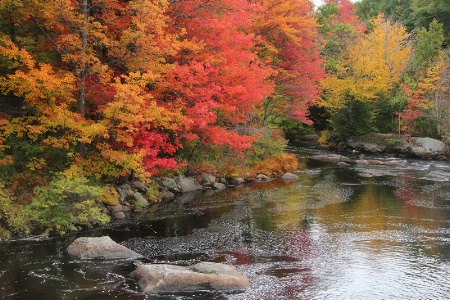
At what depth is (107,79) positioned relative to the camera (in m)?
15.9

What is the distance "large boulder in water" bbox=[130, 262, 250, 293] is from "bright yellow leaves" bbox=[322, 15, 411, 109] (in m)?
29.6

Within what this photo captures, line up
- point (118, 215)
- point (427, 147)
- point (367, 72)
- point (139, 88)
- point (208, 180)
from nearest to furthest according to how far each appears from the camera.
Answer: point (139, 88) → point (118, 215) → point (208, 180) → point (427, 147) → point (367, 72)

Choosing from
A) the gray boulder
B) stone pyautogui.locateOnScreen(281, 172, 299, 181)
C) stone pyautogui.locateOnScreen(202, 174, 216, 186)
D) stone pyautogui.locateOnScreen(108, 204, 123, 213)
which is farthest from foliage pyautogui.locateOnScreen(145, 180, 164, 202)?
the gray boulder

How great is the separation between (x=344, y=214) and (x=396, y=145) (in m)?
20.2

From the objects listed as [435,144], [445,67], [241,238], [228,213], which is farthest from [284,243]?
[445,67]

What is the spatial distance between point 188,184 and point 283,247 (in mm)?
9262

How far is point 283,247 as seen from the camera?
13039 mm

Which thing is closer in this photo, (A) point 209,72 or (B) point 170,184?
(A) point 209,72

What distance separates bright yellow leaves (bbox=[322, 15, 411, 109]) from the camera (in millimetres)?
36938

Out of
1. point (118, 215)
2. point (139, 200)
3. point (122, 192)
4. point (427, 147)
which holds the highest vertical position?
point (427, 147)

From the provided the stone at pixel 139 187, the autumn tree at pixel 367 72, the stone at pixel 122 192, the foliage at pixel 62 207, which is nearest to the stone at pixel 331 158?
the autumn tree at pixel 367 72

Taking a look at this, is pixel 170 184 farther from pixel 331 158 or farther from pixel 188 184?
pixel 331 158

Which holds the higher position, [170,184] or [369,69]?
[369,69]

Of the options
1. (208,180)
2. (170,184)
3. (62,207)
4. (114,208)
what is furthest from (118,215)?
(208,180)
